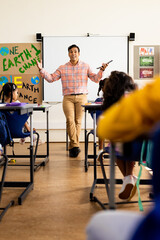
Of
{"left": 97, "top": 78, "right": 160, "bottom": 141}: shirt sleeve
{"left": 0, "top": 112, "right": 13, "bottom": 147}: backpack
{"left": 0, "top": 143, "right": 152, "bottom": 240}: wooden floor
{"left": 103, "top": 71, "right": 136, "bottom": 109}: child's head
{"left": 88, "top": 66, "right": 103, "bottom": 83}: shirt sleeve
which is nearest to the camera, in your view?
{"left": 97, "top": 78, "right": 160, "bottom": 141}: shirt sleeve

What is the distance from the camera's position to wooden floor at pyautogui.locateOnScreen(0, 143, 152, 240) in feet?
5.55

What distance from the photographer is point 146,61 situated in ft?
17.7

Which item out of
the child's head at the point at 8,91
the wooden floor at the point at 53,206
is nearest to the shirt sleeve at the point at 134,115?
the wooden floor at the point at 53,206

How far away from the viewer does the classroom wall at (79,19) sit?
210 inches

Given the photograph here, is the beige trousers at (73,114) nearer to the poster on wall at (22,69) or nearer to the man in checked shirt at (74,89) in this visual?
the man in checked shirt at (74,89)

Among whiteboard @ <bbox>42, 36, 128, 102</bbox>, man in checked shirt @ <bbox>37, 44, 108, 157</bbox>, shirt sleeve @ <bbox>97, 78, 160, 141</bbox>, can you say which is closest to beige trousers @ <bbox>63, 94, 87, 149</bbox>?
man in checked shirt @ <bbox>37, 44, 108, 157</bbox>

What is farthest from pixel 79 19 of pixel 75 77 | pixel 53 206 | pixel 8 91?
pixel 53 206

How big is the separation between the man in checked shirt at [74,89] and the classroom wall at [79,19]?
1.41 metres

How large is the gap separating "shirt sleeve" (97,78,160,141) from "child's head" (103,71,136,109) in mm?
1237

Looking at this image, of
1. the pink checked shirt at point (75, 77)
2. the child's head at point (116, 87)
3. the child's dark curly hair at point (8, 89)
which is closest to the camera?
the child's head at point (116, 87)

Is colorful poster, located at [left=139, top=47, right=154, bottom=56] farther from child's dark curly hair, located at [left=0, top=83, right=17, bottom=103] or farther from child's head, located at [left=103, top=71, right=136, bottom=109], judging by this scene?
child's head, located at [left=103, top=71, right=136, bottom=109]

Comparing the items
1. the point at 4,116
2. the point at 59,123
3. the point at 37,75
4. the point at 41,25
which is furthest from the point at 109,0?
the point at 4,116

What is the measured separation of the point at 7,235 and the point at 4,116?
4.28ft

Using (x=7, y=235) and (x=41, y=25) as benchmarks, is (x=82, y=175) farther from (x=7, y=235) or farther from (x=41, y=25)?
(x=41, y=25)
